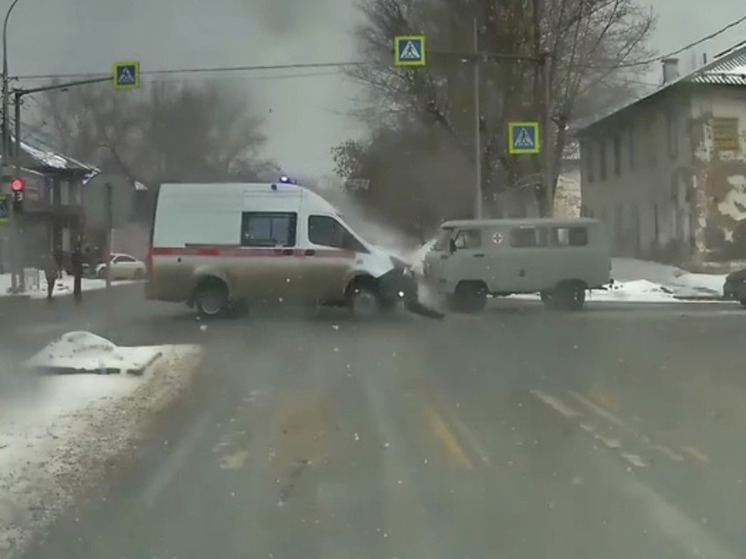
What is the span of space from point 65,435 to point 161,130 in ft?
36.0

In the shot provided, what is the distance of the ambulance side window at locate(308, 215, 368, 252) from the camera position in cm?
2170

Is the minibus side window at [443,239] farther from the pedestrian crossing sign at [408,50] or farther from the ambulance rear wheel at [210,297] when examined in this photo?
the ambulance rear wheel at [210,297]

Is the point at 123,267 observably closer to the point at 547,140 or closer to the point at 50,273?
the point at 50,273

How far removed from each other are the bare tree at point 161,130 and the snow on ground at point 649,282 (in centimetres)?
483

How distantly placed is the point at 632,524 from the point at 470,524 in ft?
2.72

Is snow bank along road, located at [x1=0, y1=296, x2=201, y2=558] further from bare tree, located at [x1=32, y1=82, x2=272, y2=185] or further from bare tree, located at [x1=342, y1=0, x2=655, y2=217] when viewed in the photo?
bare tree, located at [x1=342, y1=0, x2=655, y2=217]

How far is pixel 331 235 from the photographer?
21734 mm

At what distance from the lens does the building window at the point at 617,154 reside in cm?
4472

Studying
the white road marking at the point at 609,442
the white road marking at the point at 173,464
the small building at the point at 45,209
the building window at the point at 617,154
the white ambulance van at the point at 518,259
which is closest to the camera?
the white road marking at the point at 173,464

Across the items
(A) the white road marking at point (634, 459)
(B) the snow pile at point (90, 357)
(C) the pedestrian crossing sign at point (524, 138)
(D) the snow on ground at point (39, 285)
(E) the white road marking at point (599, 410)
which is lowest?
(A) the white road marking at point (634, 459)

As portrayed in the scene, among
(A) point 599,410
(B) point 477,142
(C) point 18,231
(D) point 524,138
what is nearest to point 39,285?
(C) point 18,231

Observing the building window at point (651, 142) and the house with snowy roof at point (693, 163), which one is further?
the building window at point (651, 142)

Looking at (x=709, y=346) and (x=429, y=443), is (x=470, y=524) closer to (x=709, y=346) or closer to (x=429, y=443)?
(x=429, y=443)

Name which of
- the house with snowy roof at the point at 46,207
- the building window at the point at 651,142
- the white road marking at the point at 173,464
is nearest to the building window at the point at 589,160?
the building window at the point at 651,142
